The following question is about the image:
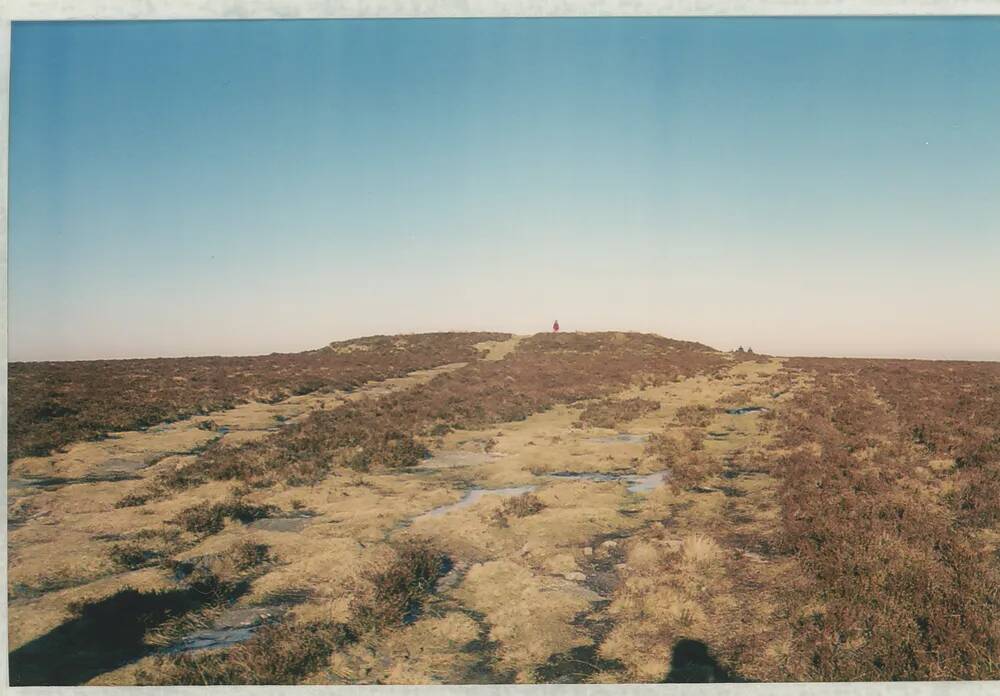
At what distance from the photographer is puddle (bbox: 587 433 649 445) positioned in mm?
11372

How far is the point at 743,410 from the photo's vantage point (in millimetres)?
14148

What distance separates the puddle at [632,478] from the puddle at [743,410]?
14.8ft

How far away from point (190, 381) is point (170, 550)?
7.17 metres

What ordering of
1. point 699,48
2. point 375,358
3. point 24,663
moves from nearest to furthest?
point 24,663, point 699,48, point 375,358

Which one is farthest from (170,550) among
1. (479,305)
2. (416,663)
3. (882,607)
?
(882,607)

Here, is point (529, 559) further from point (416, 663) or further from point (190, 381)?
point (190, 381)

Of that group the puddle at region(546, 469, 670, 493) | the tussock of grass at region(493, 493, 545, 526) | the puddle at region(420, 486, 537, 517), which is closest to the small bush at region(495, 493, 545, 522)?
the tussock of grass at region(493, 493, 545, 526)

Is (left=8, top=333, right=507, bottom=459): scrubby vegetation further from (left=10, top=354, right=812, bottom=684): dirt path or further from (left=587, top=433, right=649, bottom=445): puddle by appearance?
(left=587, top=433, right=649, bottom=445): puddle

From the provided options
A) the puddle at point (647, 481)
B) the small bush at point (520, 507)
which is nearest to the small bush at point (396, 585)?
the small bush at point (520, 507)

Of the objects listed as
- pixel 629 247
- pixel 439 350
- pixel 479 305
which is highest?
pixel 629 247

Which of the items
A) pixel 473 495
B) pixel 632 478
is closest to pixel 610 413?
pixel 632 478

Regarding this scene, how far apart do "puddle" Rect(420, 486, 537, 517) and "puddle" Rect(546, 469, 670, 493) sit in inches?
33.6

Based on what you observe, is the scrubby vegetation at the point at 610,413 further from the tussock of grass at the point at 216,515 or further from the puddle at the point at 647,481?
the tussock of grass at the point at 216,515

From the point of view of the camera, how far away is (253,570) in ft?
25.3
